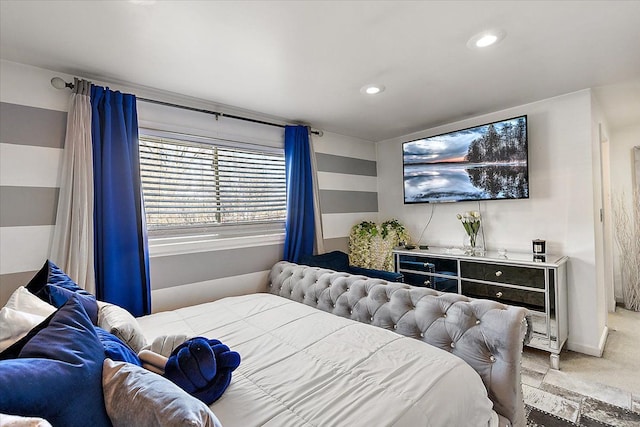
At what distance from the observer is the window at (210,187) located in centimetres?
239

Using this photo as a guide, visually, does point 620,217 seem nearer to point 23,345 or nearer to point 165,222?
point 165,222

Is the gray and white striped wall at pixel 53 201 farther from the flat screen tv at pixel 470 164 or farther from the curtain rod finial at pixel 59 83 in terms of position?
the flat screen tv at pixel 470 164

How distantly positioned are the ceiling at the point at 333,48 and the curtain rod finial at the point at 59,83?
0.24ft

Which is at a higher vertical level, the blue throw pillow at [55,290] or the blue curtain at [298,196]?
the blue curtain at [298,196]

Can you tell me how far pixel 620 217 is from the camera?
12.1 feet

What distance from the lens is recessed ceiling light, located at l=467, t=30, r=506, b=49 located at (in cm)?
169

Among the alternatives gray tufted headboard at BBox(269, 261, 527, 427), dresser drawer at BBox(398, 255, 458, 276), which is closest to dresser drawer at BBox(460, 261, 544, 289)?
dresser drawer at BBox(398, 255, 458, 276)

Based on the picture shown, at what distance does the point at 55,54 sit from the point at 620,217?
5615mm

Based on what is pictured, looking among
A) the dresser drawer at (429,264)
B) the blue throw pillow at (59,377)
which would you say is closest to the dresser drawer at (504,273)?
the dresser drawer at (429,264)

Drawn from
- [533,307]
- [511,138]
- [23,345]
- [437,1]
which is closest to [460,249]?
[533,307]

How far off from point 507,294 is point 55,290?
309 centimetres

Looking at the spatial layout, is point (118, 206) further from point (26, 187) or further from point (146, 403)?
point (146, 403)

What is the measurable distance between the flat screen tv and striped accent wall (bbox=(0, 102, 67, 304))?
127 inches

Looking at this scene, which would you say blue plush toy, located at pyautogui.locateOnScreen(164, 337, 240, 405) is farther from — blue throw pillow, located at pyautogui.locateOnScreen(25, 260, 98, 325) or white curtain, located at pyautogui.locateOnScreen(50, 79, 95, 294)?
white curtain, located at pyautogui.locateOnScreen(50, 79, 95, 294)
